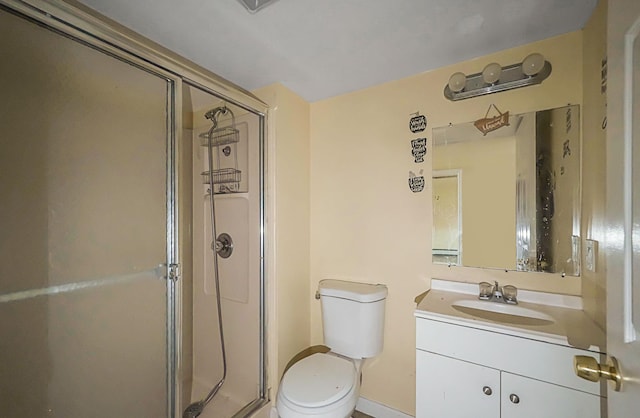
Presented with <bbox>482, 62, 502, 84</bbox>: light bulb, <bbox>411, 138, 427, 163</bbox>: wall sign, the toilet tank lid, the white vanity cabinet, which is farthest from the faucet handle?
<bbox>482, 62, 502, 84</bbox>: light bulb

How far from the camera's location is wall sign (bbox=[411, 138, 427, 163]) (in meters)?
1.51

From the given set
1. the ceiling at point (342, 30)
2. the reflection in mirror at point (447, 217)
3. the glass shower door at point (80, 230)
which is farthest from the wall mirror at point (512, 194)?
the glass shower door at point (80, 230)

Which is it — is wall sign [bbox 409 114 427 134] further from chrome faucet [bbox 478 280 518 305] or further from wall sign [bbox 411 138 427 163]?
chrome faucet [bbox 478 280 518 305]

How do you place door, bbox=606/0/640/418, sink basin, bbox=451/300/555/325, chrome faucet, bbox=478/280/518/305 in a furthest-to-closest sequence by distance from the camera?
chrome faucet, bbox=478/280/518/305 < sink basin, bbox=451/300/555/325 < door, bbox=606/0/640/418

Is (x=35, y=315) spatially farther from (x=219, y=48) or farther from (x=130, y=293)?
(x=219, y=48)

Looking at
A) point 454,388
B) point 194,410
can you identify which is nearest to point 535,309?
point 454,388

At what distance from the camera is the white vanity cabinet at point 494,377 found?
88cm

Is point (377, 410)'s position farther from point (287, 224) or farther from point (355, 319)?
point (287, 224)

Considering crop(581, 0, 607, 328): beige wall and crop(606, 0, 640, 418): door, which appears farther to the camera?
crop(581, 0, 607, 328): beige wall

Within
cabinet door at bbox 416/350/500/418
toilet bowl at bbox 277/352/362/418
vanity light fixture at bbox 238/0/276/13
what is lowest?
toilet bowl at bbox 277/352/362/418

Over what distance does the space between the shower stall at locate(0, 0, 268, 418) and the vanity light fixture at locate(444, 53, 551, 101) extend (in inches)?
46.2

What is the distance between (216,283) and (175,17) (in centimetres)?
161

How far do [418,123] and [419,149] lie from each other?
0.16 metres

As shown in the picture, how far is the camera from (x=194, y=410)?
1.63 metres
